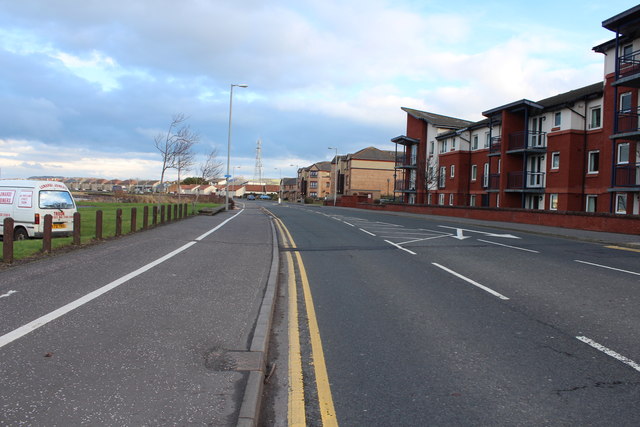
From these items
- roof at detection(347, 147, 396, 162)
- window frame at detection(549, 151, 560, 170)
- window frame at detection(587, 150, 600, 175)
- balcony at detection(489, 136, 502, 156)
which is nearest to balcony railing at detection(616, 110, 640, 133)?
window frame at detection(587, 150, 600, 175)

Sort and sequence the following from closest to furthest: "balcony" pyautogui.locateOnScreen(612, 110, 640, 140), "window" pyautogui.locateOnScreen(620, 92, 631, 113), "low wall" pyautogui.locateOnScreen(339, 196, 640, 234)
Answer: "low wall" pyautogui.locateOnScreen(339, 196, 640, 234)
"balcony" pyautogui.locateOnScreen(612, 110, 640, 140)
"window" pyautogui.locateOnScreen(620, 92, 631, 113)

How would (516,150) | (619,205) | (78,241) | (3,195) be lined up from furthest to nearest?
1. (516,150)
2. (619,205)
3. (3,195)
4. (78,241)

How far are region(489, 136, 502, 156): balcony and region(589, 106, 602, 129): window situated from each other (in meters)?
7.76

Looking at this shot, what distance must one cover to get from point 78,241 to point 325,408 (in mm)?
10712

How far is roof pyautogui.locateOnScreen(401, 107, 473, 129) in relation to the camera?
164 feet

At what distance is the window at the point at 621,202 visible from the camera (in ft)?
85.9

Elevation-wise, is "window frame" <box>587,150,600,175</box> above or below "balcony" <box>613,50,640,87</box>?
below

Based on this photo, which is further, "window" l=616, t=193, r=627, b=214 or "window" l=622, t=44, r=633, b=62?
"window" l=616, t=193, r=627, b=214

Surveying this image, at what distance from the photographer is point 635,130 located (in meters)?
23.8

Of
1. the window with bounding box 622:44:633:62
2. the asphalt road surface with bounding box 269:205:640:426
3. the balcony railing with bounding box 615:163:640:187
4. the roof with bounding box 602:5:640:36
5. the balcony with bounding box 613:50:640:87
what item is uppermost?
the roof with bounding box 602:5:640:36

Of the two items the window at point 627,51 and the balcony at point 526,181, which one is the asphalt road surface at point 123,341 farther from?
the balcony at point 526,181

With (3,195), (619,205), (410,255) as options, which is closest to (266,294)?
(410,255)

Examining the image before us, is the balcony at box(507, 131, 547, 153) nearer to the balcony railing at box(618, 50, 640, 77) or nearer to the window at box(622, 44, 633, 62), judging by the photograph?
the window at box(622, 44, 633, 62)

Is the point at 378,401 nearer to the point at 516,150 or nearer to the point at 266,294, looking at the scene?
the point at 266,294
